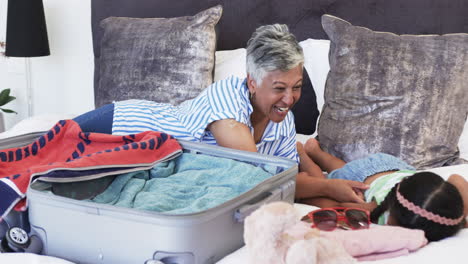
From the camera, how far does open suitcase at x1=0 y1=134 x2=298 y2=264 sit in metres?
0.87

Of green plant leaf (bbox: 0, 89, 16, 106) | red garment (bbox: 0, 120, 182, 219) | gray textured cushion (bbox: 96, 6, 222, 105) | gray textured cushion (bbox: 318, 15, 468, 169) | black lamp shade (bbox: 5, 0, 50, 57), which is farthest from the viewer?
green plant leaf (bbox: 0, 89, 16, 106)

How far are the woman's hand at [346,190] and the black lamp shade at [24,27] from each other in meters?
1.72

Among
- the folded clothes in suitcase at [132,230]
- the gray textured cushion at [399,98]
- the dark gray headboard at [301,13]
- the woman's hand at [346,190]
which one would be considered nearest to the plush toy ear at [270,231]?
the folded clothes in suitcase at [132,230]

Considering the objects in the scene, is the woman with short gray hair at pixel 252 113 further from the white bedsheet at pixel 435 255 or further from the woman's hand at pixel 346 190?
the white bedsheet at pixel 435 255

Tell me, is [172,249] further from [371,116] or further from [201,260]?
[371,116]

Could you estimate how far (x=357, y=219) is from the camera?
41.5 inches

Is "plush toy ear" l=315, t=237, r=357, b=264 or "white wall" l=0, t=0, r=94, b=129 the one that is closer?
"plush toy ear" l=315, t=237, r=357, b=264

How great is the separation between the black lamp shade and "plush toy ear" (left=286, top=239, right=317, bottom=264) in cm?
212

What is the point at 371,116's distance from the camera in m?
1.73

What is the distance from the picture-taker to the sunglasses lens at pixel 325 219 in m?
1.02

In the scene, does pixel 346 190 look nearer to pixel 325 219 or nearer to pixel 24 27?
pixel 325 219

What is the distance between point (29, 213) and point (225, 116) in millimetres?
610

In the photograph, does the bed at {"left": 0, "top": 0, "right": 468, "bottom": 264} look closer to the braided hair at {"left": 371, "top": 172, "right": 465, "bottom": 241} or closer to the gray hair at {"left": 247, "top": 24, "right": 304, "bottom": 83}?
the braided hair at {"left": 371, "top": 172, "right": 465, "bottom": 241}

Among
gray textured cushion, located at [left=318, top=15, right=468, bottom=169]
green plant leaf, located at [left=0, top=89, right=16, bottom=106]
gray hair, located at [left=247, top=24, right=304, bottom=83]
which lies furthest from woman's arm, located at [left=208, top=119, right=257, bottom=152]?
green plant leaf, located at [left=0, top=89, right=16, bottom=106]
